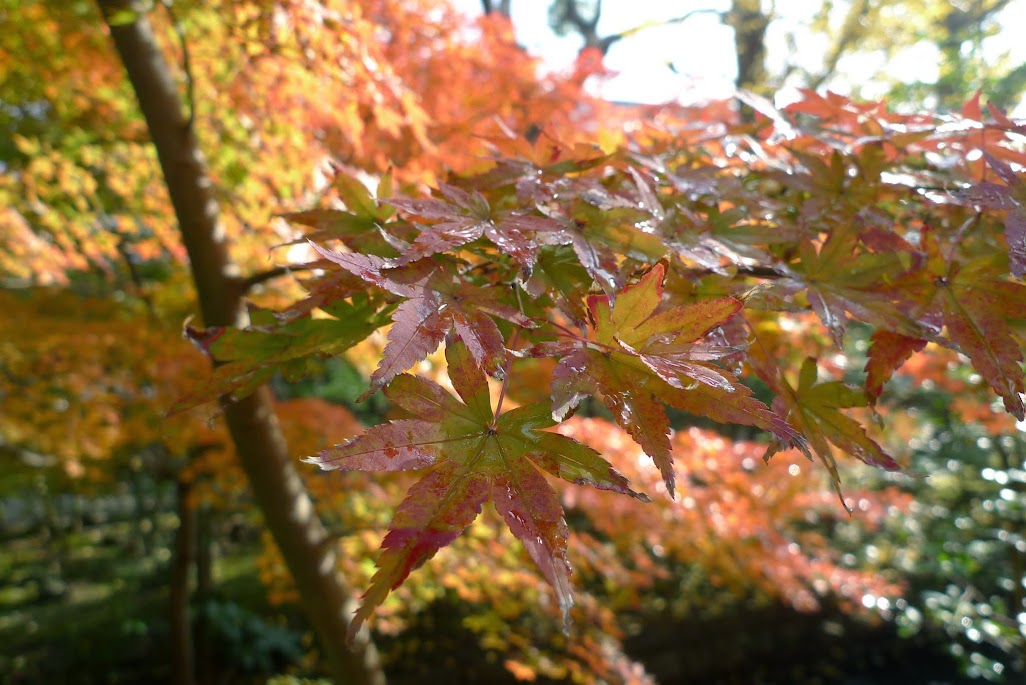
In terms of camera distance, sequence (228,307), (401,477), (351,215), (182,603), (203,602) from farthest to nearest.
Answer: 1. (203,602)
2. (182,603)
3. (401,477)
4. (228,307)
5. (351,215)

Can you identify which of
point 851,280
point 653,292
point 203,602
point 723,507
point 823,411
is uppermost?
point 653,292

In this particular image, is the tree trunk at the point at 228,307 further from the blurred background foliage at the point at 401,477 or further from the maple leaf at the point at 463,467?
the maple leaf at the point at 463,467

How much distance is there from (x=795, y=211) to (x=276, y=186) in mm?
2672

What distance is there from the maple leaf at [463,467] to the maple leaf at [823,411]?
0.29m

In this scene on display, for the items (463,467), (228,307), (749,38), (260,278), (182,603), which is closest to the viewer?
(463,467)

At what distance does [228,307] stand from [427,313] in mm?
1373

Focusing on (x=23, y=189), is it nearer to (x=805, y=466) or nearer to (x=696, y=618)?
(x=805, y=466)

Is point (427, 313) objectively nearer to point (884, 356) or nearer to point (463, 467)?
point (463, 467)

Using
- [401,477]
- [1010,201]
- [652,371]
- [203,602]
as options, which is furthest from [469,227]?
[203,602]

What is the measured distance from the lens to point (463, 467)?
59 centimetres

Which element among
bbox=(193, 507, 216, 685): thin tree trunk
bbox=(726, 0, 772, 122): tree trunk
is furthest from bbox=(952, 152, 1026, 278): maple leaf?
bbox=(193, 507, 216, 685): thin tree trunk

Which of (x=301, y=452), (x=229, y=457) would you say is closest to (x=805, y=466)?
(x=301, y=452)

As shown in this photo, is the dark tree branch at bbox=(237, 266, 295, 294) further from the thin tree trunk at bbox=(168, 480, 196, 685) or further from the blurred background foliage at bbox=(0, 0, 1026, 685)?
the thin tree trunk at bbox=(168, 480, 196, 685)

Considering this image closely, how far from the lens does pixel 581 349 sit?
24.6 inches
